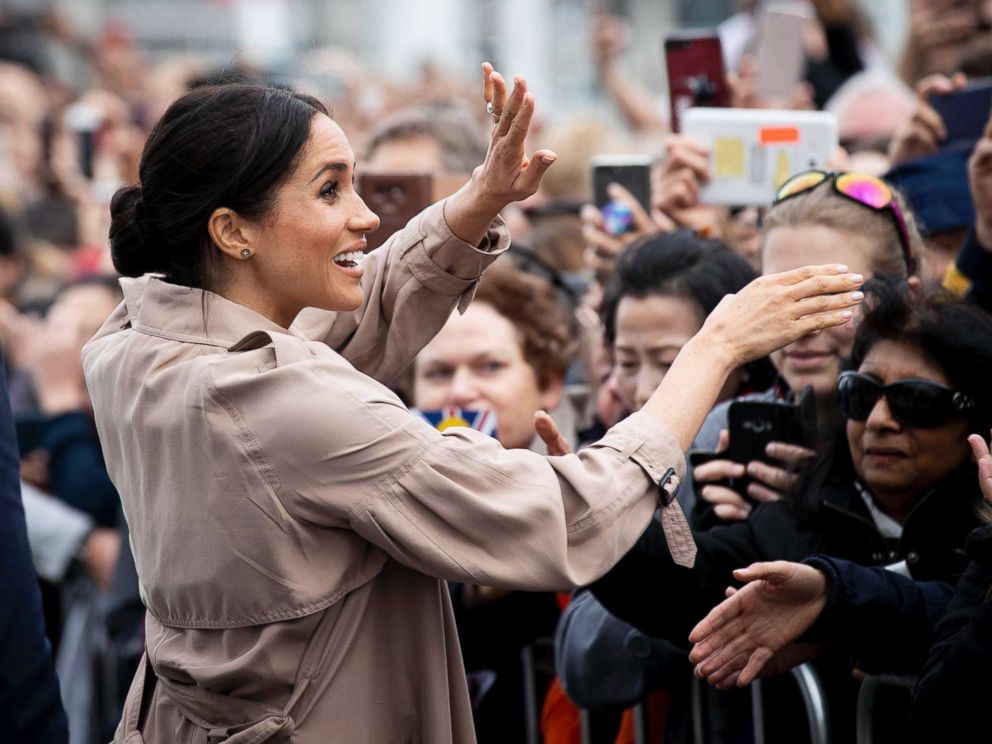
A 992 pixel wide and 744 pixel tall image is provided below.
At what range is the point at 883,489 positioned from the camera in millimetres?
2785

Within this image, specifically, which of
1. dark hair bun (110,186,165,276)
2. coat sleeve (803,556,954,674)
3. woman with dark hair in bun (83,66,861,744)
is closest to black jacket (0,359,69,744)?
woman with dark hair in bun (83,66,861,744)

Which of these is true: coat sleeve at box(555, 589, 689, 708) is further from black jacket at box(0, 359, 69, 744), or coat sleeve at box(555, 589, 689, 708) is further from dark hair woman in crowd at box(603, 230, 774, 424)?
black jacket at box(0, 359, 69, 744)

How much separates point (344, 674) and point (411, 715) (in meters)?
0.14

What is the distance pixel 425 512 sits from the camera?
2.22 meters

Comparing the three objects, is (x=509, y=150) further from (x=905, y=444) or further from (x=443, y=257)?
(x=905, y=444)

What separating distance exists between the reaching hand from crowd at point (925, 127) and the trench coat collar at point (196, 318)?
228 cm

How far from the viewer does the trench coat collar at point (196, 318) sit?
2.37 metres

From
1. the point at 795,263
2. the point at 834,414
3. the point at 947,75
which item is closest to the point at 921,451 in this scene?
the point at 834,414

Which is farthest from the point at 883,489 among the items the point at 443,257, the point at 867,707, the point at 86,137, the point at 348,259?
the point at 86,137

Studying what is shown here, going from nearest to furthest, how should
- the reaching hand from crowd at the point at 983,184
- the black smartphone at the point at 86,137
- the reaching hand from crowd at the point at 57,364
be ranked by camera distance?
the reaching hand from crowd at the point at 983,184 < the reaching hand from crowd at the point at 57,364 < the black smartphone at the point at 86,137

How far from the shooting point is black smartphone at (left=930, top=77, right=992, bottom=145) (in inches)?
160

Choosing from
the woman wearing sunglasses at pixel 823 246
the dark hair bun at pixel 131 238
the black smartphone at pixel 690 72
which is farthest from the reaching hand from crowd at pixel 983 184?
the dark hair bun at pixel 131 238

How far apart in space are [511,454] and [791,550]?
30.1 inches

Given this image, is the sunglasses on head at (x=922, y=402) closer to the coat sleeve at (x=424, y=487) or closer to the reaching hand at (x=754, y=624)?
the reaching hand at (x=754, y=624)
